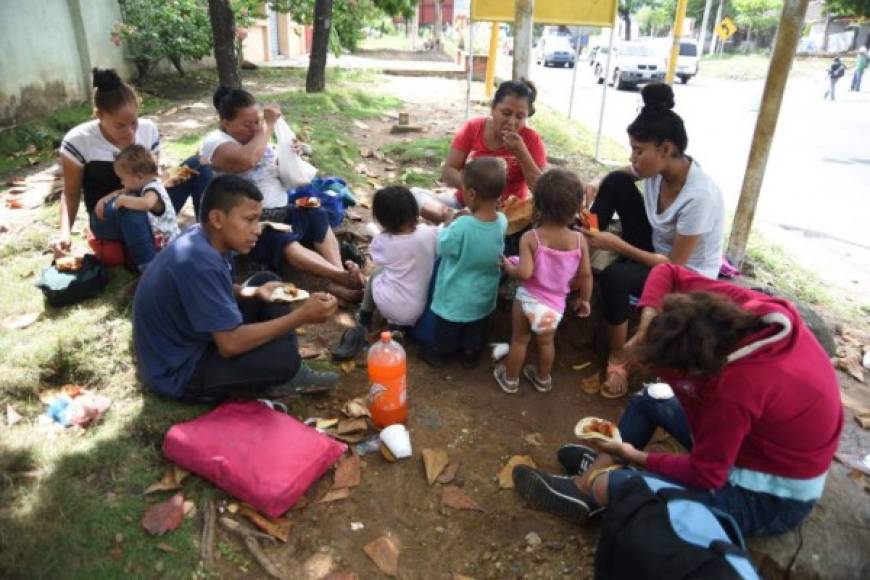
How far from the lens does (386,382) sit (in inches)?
118

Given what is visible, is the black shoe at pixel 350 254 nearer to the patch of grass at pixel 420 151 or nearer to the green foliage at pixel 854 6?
the patch of grass at pixel 420 151

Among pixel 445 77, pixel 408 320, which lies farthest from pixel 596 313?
pixel 445 77

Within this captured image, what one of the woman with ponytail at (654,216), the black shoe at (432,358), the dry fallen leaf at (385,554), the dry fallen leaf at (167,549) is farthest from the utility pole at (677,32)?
the dry fallen leaf at (167,549)

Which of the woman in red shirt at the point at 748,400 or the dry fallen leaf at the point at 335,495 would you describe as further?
the dry fallen leaf at the point at 335,495

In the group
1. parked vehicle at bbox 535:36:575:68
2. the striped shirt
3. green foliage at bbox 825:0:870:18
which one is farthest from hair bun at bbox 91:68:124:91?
green foliage at bbox 825:0:870:18

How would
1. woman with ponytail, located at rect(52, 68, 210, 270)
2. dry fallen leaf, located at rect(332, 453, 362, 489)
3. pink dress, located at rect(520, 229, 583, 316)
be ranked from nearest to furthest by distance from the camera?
dry fallen leaf, located at rect(332, 453, 362, 489), pink dress, located at rect(520, 229, 583, 316), woman with ponytail, located at rect(52, 68, 210, 270)

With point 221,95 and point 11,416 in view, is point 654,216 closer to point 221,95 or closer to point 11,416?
point 221,95

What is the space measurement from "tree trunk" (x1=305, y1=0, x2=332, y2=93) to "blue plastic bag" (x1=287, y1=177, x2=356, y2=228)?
24.5 feet

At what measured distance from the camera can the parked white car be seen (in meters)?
19.1

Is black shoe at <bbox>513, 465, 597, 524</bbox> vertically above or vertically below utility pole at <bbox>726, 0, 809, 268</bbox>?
below

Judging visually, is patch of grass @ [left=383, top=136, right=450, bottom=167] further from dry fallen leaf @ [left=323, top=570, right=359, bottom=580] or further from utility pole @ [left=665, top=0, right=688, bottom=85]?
dry fallen leaf @ [left=323, top=570, right=359, bottom=580]

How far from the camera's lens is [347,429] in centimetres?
308

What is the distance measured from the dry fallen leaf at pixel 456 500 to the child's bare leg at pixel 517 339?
91 cm

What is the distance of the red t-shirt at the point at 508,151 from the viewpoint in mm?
4270
